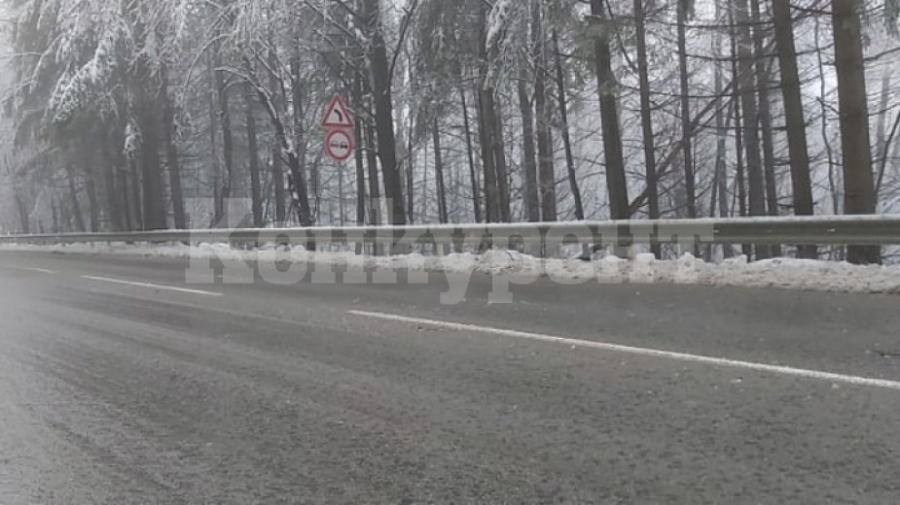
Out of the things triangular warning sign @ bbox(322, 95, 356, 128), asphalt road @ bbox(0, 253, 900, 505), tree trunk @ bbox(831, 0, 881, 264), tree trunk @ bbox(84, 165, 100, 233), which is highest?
tree trunk @ bbox(84, 165, 100, 233)

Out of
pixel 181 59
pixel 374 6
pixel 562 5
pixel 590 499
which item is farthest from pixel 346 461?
pixel 181 59

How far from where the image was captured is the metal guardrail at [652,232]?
332 inches

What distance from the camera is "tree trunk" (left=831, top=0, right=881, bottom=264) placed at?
9.66 meters

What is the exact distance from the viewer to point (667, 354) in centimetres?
536

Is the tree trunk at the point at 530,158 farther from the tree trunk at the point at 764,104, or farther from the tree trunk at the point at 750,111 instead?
the tree trunk at the point at 764,104

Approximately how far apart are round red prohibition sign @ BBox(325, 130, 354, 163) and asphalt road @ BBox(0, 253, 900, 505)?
618 centimetres

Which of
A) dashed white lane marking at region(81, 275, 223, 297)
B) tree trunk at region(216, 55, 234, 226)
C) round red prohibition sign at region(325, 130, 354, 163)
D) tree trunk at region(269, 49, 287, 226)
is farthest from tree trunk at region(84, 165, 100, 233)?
round red prohibition sign at region(325, 130, 354, 163)

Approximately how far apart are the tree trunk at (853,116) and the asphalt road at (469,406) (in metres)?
3.09

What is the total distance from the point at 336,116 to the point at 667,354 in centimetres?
990

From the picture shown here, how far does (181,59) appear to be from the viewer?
20.8 m

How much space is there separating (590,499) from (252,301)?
23.4ft

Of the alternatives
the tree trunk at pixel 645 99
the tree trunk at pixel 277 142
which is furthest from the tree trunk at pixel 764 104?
the tree trunk at pixel 277 142

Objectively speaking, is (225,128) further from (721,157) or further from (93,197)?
(721,157)

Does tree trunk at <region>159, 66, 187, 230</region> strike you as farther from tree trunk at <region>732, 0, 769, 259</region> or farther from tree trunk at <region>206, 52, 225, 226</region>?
tree trunk at <region>732, 0, 769, 259</region>
